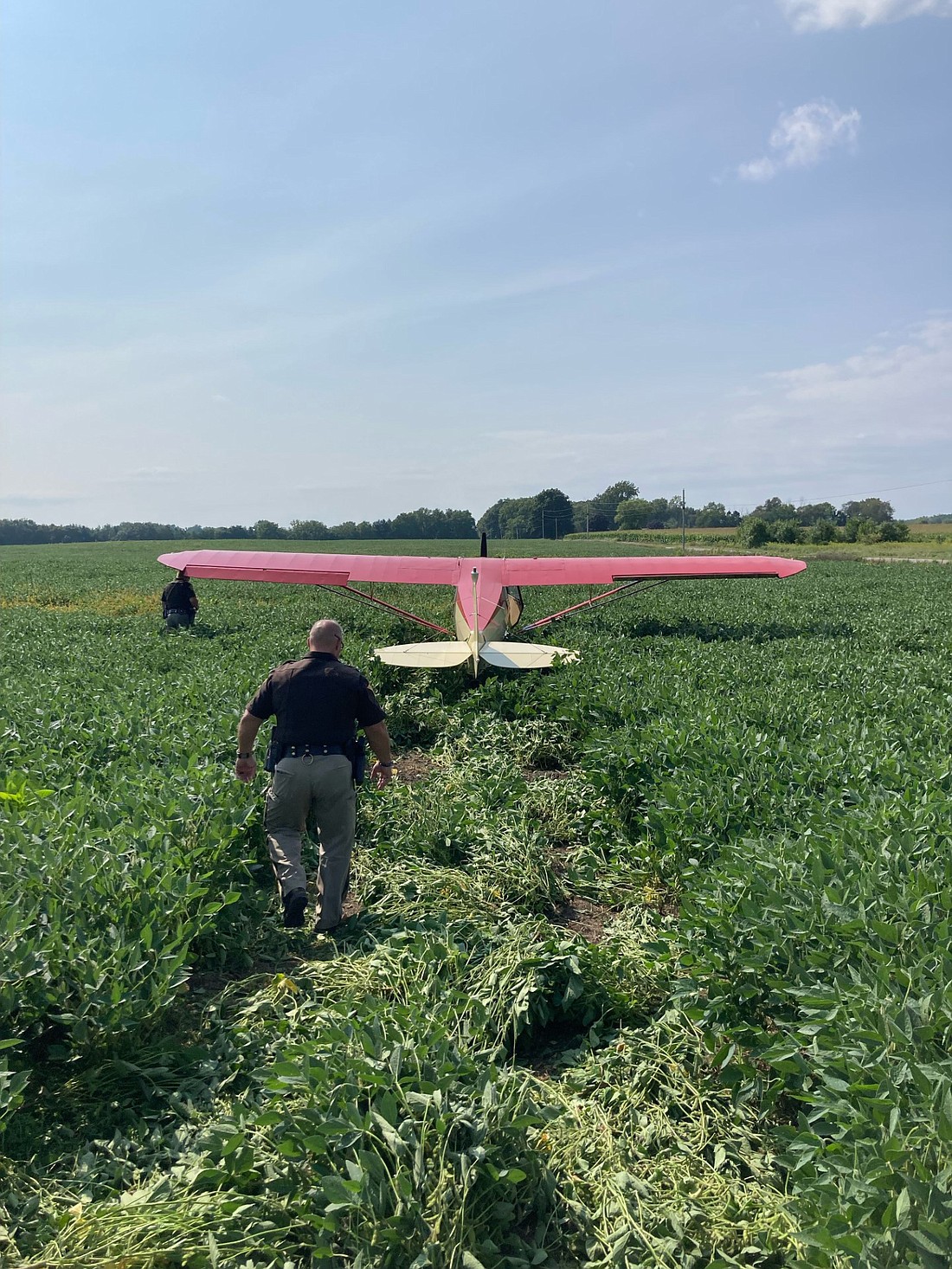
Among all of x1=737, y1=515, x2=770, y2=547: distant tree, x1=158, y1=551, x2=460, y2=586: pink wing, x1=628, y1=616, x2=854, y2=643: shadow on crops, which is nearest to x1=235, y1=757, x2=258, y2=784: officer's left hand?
x1=158, y1=551, x2=460, y2=586: pink wing

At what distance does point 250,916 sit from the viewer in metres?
4.80

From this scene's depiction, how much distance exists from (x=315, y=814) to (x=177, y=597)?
1294 cm

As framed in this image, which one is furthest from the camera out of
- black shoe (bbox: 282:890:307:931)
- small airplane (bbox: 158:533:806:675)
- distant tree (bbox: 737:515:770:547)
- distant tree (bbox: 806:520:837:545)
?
distant tree (bbox: 737:515:770:547)

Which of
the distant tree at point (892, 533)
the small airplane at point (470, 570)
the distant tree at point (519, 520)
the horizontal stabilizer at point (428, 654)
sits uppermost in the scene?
the distant tree at point (519, 520)

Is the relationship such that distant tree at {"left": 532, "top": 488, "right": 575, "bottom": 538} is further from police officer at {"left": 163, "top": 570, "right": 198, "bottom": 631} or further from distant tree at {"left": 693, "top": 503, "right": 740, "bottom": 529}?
police officer at {"left": 163, "top": 570, "right": 198, "bottom": 631}

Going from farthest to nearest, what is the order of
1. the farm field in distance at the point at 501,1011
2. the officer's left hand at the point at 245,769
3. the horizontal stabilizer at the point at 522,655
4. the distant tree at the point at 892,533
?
the distant tree at the point at 892,533, the horizontal stabilizer at the point at 522,655, the officer's left hand at the point at 245,769, the farm field in distance at the point at 501,1011

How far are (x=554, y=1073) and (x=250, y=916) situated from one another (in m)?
2.27

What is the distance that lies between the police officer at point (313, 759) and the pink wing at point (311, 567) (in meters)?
10.8

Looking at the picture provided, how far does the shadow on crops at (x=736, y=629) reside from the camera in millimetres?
15570

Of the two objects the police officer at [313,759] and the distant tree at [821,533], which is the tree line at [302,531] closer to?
the distant tree at [821,533]

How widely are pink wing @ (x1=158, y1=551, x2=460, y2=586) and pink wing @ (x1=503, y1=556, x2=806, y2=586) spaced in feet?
5.18

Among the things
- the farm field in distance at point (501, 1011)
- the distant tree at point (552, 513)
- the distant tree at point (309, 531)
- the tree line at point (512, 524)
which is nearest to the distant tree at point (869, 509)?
the tree line at point (512, 524)

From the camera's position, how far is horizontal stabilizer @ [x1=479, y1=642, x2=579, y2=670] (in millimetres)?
11133

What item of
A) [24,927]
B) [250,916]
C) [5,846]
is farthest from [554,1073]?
[5,846]
